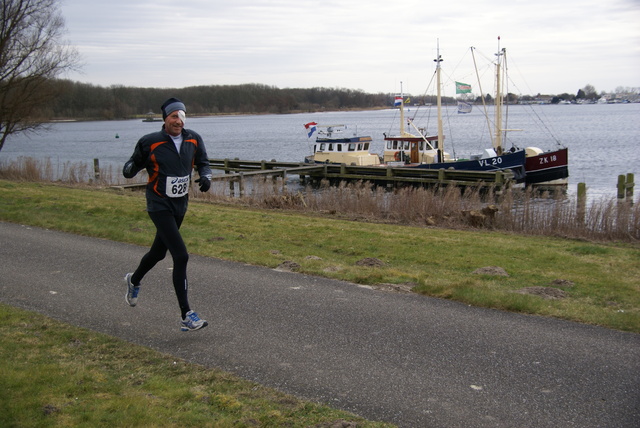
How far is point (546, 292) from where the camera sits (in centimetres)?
764

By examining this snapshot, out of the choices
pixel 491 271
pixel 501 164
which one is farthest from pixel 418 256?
pixel 501 164

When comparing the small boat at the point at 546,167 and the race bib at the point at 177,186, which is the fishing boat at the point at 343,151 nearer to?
the small boat at the point at 546,167

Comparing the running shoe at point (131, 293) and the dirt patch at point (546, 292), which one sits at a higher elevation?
the running shoe at point (131, 293)

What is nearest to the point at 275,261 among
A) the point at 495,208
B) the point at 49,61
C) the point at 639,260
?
the point at 639,260

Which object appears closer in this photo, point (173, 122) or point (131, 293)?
point (173, 122)

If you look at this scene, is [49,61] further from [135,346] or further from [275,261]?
[135,346]

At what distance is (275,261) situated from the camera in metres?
9.19

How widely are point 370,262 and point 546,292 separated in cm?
267

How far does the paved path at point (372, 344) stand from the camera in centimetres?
461

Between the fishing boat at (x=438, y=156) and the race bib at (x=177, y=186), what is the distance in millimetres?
29502

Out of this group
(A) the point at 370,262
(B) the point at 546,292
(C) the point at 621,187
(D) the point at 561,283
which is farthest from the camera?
(C) the point at 621,187

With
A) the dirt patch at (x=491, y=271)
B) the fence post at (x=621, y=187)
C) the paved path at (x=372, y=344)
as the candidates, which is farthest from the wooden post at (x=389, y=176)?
the paved path at (x=372, y=344)

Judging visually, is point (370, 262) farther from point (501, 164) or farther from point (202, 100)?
point (202, 100)

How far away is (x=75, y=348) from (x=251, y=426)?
86.9 inches
